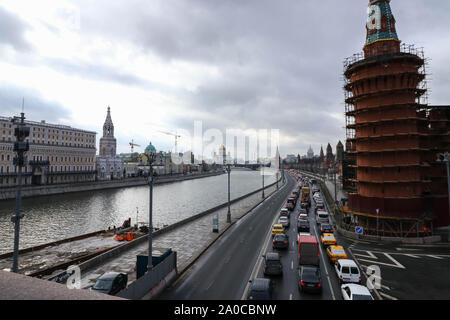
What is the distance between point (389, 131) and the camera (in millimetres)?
30484

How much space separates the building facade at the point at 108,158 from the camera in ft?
437

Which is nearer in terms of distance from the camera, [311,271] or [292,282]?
[311,271]

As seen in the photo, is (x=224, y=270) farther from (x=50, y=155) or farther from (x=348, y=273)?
(x=50, y=155)

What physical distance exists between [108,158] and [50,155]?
3579cm

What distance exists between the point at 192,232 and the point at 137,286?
A: 17.8 meters

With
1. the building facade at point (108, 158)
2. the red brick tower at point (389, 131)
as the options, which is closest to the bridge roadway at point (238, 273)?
the red brick tower at point (389, 131)

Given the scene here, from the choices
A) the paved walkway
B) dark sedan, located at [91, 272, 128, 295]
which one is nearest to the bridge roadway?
the paved walkway

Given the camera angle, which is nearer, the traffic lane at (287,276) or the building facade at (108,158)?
the traffic lane at (287,276)

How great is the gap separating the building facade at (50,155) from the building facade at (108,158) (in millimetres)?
12974

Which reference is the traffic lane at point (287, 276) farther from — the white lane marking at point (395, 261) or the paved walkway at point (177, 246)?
the white lane marking at point (395, 261)

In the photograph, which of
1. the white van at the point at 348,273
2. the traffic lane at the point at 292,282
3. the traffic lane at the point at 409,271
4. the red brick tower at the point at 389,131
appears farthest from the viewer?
the red brick tower at the point at 389,131

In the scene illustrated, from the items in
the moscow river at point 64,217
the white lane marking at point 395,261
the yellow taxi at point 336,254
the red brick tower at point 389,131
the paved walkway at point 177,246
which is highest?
the red brick tower at point 389,131

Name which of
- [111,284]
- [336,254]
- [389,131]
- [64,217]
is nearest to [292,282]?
[336,254]

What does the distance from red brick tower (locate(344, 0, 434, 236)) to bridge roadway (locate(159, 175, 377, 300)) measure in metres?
7.49
